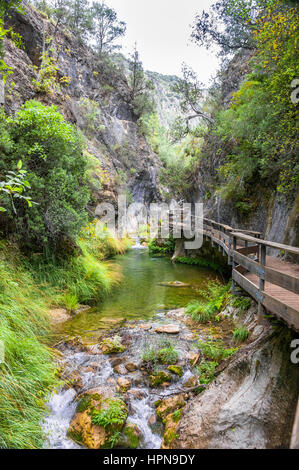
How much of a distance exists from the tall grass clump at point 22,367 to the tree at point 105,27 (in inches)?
1242

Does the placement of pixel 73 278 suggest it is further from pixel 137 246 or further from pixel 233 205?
pixel 137 246

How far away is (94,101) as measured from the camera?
2375cm

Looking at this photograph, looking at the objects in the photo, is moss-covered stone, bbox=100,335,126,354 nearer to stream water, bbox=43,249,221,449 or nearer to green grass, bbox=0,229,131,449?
stream water, bbox=43,249,221,449

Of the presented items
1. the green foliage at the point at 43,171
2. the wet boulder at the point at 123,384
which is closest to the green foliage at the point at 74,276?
the green foliage at the point at 43,171

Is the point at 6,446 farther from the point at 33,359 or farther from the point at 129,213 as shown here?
the point at 129,213

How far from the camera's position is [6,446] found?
266 centimetres

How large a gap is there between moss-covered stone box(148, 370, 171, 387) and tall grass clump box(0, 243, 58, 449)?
1.58m

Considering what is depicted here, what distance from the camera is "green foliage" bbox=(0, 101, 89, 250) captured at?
Answer: 6.83m

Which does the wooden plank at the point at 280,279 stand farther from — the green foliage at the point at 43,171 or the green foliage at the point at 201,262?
the green foliage at the point at 201,262

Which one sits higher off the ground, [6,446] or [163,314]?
[6,446]

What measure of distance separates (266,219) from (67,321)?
8382 mm

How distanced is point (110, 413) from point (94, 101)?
2588 cm

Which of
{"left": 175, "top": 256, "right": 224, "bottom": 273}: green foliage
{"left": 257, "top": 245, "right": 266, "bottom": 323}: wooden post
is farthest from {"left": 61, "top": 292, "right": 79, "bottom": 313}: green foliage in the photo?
{"left": 175, "top": 256, "right": 224, "bottom": 273}: green foliage
